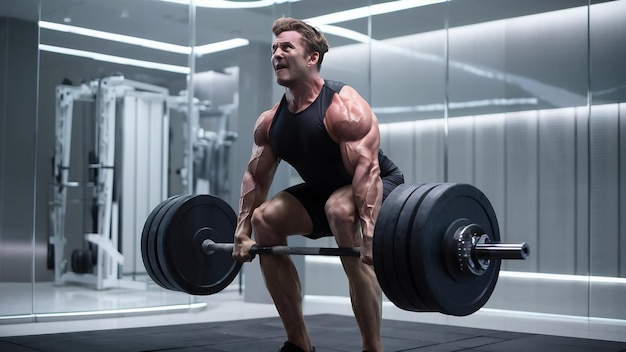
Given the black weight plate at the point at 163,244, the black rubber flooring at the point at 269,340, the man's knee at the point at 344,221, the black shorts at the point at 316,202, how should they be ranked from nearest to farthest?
1. the man's knee at the point at 344,221
2. the black shorts at the point at 316,202
3. the black weight plate at the point at 163,244
4. the black rubber flooring at the point at 269,340

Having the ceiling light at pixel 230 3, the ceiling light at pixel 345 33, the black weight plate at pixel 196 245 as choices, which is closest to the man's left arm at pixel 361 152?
the black weight plate at pixel 196 245

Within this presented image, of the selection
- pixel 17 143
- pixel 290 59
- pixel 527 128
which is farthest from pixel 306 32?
pixel 527 128

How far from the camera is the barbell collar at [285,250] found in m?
2.66

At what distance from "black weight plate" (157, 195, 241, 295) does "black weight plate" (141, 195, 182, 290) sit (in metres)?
0.04

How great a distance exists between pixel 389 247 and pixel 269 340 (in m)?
1.74

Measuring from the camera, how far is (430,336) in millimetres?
4172

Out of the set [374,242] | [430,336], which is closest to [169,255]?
[374,242]

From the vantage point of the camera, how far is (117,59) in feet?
17.7

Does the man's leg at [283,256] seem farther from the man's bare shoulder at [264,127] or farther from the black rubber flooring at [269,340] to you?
the black rubber flooring at [269,340]

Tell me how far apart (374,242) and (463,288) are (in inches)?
13.7

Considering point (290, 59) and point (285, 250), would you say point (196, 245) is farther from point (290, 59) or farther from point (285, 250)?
point (290, 59)

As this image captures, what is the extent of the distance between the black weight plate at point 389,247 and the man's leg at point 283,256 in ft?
1.96

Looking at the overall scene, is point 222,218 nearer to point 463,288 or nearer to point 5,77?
point 463,288

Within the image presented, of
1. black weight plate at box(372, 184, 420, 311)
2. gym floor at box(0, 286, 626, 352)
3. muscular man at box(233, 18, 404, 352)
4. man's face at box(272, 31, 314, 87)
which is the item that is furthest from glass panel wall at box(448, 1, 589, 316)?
black weight plate at box(372, 184, 420, 311)
